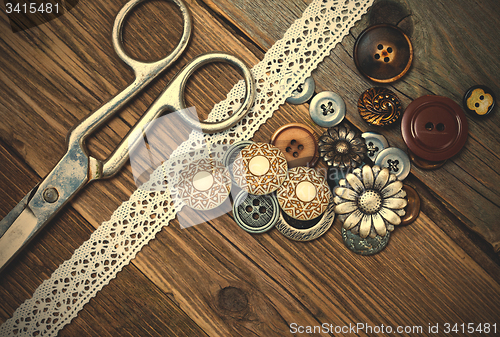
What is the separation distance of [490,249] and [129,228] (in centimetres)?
109

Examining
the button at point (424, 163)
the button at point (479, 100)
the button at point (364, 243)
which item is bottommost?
the button at point (364, 243)

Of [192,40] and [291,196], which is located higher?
[192,40]

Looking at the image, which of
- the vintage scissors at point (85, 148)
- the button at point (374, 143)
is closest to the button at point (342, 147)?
the button at point (374, 143)

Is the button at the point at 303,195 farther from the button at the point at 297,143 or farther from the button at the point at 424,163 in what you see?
the button at the point at 424,163

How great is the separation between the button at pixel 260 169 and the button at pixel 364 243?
0.27 meters

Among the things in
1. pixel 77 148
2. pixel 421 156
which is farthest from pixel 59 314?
pixel 421 156

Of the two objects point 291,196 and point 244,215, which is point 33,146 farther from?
point 291,196

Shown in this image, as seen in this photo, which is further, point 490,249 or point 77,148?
point 490,249

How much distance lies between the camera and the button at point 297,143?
87 cm

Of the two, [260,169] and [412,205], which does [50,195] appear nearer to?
[260,169]

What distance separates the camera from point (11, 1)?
2.85 feet

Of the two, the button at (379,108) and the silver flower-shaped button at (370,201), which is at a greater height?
the button at (379,108)

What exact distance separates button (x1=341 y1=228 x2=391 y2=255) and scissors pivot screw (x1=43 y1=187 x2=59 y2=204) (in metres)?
0.81

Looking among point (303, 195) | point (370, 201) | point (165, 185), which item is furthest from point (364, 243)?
point (165, 185)
